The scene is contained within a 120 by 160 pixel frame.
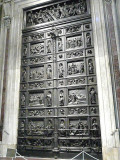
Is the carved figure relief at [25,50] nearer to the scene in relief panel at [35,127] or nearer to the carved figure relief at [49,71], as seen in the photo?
the carved figure relief at [49,71]

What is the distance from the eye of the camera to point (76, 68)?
23.8 feet

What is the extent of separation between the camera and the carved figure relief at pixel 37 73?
7723 millimetres

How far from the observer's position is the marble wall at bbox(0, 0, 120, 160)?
590cm

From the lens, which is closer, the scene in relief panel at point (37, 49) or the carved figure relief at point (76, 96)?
the carved figure relief at point (76, 96)

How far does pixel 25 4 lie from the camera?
871 cm

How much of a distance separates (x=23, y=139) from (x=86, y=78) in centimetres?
321

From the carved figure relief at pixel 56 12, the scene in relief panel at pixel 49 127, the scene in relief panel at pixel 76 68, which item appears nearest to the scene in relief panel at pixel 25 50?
the carved figure relief at pixel 56 12

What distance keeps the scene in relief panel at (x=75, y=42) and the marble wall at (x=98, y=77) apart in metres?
0.68

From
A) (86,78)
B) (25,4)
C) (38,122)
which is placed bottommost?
(38,122)

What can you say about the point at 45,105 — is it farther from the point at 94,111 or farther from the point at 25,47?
the point at 25,47

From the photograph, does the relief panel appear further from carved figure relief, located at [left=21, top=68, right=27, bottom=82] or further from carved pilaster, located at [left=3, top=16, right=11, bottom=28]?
carved pilaster, located at [left=3, top=16, right=11, bottom=28]

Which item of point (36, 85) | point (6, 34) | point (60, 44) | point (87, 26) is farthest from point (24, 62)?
point (87, 26)

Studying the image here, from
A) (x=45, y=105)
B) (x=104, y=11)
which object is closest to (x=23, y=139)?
(x=45, y=105)

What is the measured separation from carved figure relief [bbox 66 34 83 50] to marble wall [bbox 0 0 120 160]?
2.28ft
